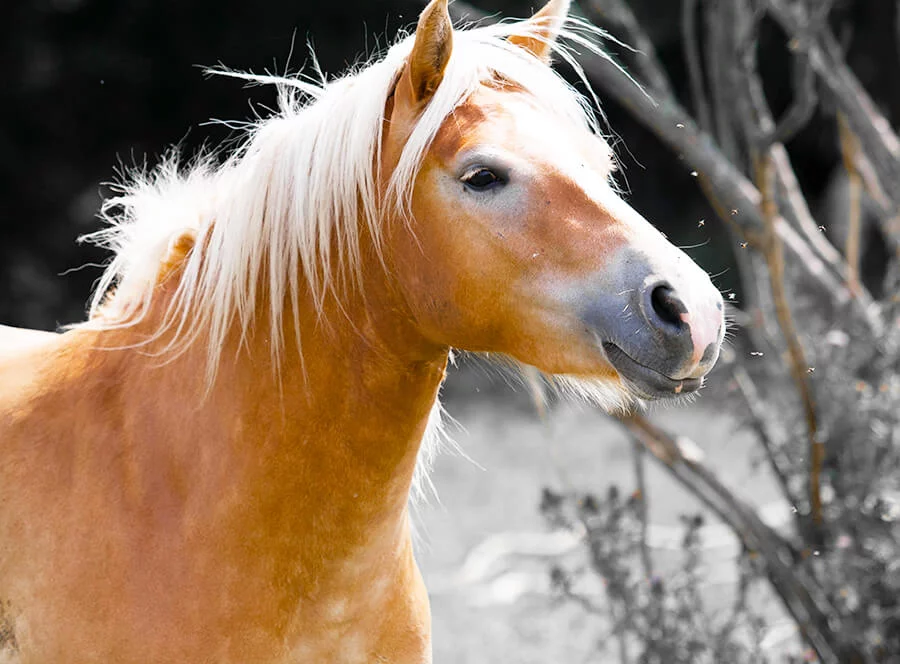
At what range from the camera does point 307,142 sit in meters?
1.97

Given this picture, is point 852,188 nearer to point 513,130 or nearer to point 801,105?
point 801,105

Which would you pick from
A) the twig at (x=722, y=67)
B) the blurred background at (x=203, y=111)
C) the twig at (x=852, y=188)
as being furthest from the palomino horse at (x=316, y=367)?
the blurred background at (x=203, y=111)

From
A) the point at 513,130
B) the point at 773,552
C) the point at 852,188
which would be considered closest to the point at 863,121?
the point at 852,188

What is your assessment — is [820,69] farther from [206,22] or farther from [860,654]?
[206,22]

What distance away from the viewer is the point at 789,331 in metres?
3.11

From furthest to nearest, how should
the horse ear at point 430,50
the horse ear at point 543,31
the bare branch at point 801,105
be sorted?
1. the bare branch at point 801,105
2. the horse ear at point 543,31
3. the horse ear at point 430,50

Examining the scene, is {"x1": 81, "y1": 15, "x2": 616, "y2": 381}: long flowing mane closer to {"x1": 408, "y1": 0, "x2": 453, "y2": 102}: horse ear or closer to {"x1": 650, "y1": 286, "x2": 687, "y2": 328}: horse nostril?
{"x1": 408, "y1": 0, "x2": 453, "y2": 102}: horse ear

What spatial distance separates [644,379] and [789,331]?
1493 millimetres

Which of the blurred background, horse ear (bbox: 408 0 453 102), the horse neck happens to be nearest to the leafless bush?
horse ear (bbox: 408 0 453 102)

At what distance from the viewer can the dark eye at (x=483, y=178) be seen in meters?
1.82

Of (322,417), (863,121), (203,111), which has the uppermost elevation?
(322,417)

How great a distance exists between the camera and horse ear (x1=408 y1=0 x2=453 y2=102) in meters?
1.82

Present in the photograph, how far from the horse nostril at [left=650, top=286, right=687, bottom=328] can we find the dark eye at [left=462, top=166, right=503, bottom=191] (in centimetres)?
32

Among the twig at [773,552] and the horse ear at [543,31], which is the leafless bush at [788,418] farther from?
the horse ear at [543,31]
